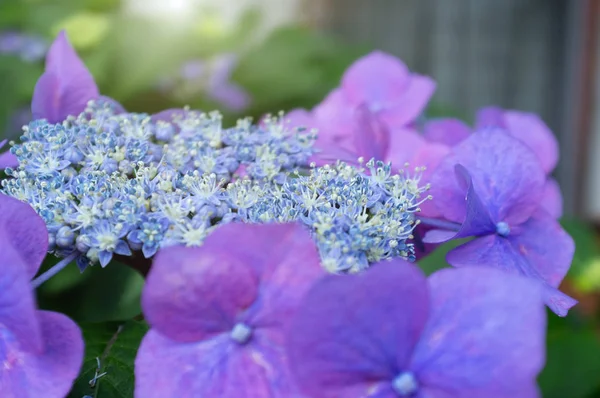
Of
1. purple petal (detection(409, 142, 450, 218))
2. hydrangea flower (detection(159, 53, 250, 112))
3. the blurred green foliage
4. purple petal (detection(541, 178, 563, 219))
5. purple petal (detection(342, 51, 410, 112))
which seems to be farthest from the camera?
hydrangea flower (detection(159, 53, 250, 112))

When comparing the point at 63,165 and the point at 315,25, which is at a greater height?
the point at 63,165

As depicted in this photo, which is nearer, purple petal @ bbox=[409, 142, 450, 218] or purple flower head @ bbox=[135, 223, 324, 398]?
purple flower head @ bbox=[135, 223, 324, 398]

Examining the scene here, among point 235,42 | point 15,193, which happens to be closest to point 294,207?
point 15,193

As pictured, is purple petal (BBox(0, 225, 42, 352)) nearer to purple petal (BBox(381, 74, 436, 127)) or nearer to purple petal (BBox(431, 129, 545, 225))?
purple petal (BBox(431, 129, 545, 225))

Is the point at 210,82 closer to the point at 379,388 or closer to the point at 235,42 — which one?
the point at 235,42

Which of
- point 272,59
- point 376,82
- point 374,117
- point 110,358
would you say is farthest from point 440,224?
point 272,59

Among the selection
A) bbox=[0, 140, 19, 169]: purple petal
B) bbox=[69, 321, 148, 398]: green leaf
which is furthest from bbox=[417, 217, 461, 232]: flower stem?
bbox=[0, 140, 19, 169]: purple petal

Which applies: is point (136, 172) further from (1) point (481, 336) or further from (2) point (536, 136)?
(2) point (536, 136)

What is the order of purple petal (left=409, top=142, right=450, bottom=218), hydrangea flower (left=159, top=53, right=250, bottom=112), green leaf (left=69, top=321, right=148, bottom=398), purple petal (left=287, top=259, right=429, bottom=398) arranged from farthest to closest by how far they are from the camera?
hydrangea flower (left=159, top=53, right=250, bottom=112)
purple petal (left=409, top=142, right=450, bottom=218)
green leaf (left=69, top=321, right=148, bottom=398)
purple petal (left=287, top=259, right=429, bottom=398)
